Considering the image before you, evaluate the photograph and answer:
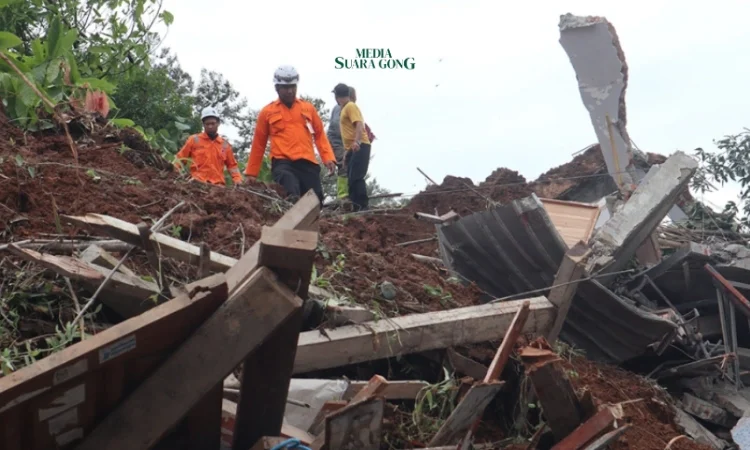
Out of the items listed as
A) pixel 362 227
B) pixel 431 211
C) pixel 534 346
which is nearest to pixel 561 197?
pixel 431 211

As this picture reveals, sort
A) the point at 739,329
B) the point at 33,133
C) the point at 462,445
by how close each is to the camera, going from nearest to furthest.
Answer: the point at 462,445
the point at 33,133
the point at 739,329

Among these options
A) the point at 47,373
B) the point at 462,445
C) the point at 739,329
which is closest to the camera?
the point at 47,373

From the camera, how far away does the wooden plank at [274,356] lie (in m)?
2.28

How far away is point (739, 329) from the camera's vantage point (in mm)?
7980

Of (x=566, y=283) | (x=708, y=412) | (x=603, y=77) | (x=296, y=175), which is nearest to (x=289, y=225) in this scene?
(x=566, y=283)

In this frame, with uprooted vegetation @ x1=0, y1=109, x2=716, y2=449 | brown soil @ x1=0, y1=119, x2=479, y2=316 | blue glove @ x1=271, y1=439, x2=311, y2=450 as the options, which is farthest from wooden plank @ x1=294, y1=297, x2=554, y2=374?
blue glove @ x1=271, y1=439, x2=311, y2=450

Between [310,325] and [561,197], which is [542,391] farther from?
[561,197]

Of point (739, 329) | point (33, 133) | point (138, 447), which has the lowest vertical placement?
point (739, 329)

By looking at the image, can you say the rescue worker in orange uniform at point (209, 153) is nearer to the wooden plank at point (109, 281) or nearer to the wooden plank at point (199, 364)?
the wooden plank at point (109, 281)

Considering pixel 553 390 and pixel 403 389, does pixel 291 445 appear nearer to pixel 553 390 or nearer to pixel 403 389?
pixel 403 389

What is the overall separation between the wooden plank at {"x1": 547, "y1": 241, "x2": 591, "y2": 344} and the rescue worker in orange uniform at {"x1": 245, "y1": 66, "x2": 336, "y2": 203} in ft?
10.2

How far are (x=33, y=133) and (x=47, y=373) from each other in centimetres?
411

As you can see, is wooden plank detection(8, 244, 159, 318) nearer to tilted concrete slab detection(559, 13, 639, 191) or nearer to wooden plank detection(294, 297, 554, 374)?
wooden plank detection(294, 297, 554, 374)

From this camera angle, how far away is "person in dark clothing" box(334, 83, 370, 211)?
29.3ft
